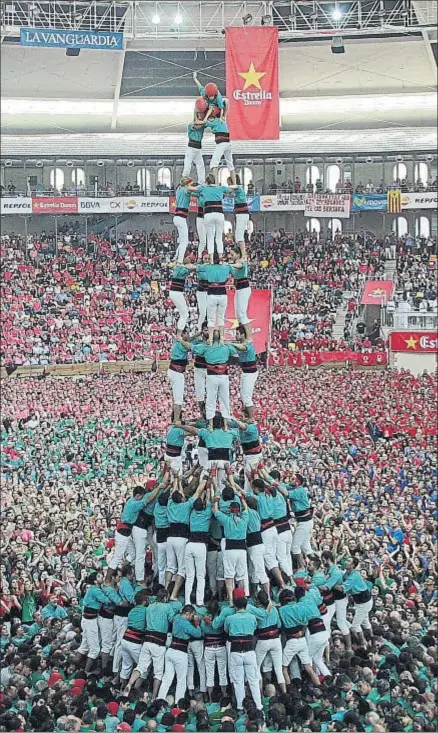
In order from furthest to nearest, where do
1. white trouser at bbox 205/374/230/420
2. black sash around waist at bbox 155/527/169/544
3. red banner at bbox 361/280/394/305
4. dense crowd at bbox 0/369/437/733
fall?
red banner at bbox 361/280/394/305, white trouser at bbox 205/374/230/420, black sash around waist at bbox 155/527/169/544, dense crowd at bbox 0/369/437/733

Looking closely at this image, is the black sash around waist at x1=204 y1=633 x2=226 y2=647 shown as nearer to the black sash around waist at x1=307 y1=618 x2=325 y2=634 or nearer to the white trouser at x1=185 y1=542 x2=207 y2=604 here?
the white trouser at x1=185 y1=542 x2=207 y2=604

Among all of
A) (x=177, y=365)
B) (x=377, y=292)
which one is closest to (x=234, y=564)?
(x=177, y=365)

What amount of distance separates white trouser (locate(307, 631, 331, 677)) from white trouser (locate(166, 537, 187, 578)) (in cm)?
99

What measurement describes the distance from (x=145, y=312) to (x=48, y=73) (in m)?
6.52

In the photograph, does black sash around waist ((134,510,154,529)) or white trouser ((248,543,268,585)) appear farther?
black sash around waist ((134,510,154,529))

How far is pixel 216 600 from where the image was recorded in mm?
7676

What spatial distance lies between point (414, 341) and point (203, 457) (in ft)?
39.9

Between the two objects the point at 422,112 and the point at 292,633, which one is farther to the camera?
the point at 422,112

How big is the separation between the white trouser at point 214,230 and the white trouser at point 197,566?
2.11 m

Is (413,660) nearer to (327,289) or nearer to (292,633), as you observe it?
(292,633)

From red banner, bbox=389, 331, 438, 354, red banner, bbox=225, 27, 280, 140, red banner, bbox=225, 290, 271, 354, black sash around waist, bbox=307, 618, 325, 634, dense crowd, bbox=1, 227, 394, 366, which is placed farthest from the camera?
dense crowd, bbox=1, 227, 394, 366

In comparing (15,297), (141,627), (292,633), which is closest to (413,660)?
(292,633)

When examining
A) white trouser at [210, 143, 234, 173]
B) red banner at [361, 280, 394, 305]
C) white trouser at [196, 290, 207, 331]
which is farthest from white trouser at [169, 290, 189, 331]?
red banner at [361, 280, 394, 305]

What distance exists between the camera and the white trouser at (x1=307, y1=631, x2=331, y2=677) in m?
7.37
